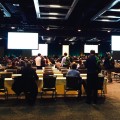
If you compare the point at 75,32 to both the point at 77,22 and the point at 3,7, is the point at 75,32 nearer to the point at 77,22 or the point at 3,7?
the point at 77,22

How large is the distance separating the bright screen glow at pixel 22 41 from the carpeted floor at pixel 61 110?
2797mm

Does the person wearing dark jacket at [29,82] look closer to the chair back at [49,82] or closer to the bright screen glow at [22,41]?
the chair back at [49,82]

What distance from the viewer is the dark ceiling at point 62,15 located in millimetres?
10870

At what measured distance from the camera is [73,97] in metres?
8.88

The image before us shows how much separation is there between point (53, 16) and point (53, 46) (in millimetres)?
27228

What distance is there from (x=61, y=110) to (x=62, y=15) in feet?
26.7

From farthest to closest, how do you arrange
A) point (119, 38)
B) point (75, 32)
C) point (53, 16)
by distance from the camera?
point (75, 32) → point (53, 16) → point (119, 38)

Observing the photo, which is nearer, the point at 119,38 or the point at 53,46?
the point at 119,38

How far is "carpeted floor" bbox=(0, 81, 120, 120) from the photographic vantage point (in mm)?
Result: 6199

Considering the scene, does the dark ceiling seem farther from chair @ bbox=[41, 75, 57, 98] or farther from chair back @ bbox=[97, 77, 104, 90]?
chair @ bbox=[41, 75, 57, 98]

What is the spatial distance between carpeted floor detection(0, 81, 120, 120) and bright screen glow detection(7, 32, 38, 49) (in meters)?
2.80

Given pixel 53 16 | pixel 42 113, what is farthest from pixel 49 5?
pixel 42 113

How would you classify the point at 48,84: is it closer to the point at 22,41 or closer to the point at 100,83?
the point at 100,83

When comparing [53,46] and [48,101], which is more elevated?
[53,46]
